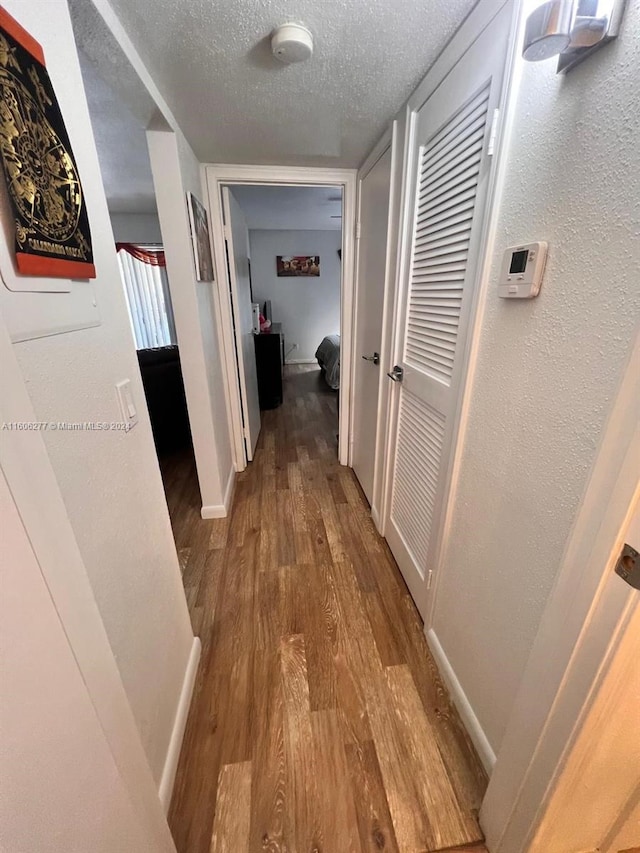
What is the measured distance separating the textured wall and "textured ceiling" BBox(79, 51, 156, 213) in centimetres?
138

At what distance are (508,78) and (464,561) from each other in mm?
1306

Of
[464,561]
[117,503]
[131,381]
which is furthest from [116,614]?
[464,561]

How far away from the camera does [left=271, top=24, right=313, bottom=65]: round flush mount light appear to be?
1010mm

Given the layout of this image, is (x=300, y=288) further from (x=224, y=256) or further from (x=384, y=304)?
(x=384, y=304)

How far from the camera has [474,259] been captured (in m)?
1.00

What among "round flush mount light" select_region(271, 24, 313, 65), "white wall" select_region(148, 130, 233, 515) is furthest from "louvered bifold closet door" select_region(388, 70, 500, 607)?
"white wall" select_region(148, 130, 233, 515)

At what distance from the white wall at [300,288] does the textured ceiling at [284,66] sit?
14.0 ft

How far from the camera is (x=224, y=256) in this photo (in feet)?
7.45

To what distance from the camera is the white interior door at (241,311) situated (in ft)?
7.52

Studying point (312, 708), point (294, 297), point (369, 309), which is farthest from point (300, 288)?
point (312, 708)

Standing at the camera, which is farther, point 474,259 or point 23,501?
point 474,259

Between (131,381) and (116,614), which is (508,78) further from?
(116,614)

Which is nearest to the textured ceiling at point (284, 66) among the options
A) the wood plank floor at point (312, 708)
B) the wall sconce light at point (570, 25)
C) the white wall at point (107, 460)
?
the white wall at point (107, 460)

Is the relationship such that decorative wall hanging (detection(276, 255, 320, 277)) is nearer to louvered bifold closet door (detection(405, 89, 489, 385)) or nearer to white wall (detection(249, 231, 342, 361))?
white wall (detection(249, 231, 342, 361))
